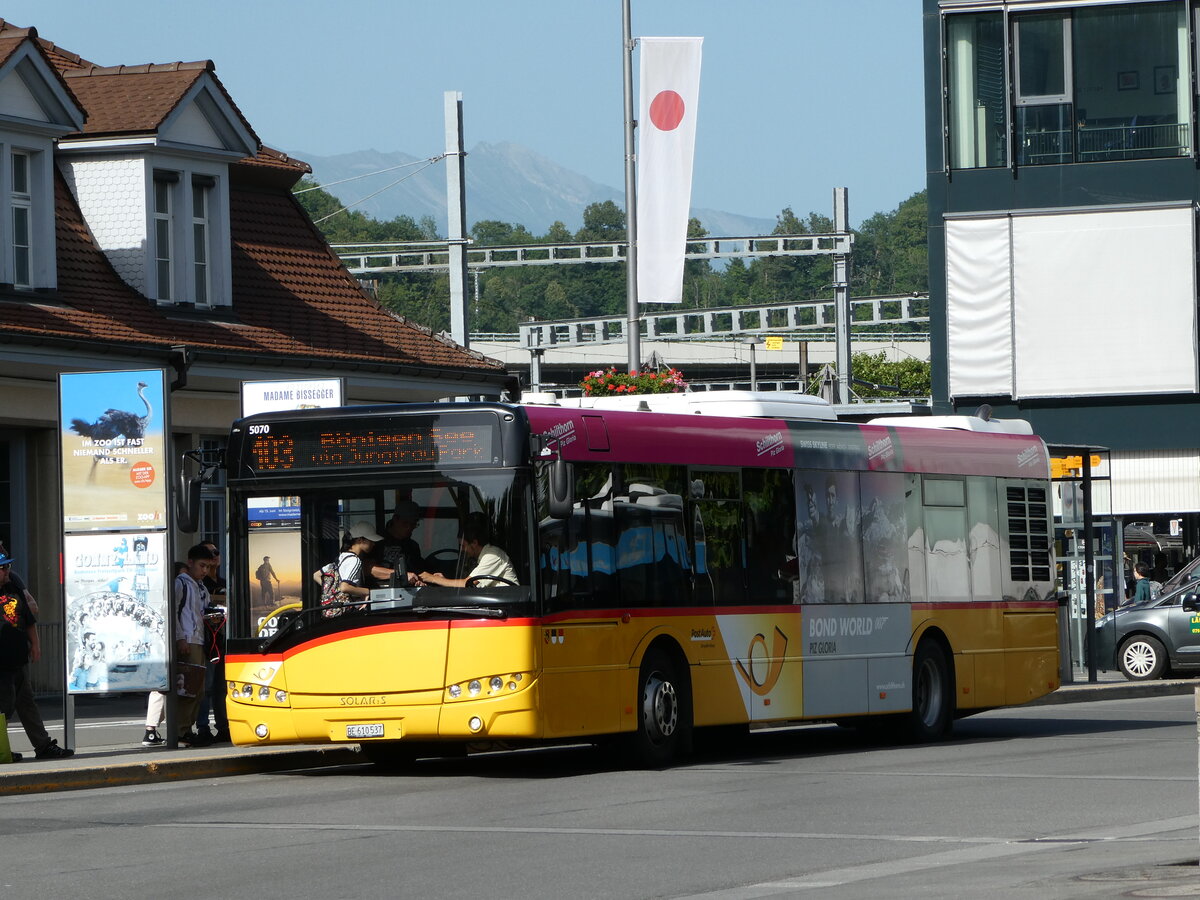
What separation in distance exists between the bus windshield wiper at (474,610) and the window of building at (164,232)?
13.2 m

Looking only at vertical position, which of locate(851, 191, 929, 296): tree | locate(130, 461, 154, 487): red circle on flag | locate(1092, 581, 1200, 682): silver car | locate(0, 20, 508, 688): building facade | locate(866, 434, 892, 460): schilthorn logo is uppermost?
locate(851, 191, 929, 296): tree

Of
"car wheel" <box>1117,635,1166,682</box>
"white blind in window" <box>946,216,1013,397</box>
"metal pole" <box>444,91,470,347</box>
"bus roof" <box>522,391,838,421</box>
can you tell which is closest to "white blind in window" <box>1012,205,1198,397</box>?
"white blind in window" <box>946,216,1013,397</box>

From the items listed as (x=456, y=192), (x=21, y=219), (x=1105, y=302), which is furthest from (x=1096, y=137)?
(x=21, y=219)

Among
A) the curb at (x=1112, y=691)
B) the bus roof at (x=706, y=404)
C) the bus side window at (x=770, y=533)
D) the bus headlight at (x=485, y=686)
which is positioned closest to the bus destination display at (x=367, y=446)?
the bus headlight at (x=485, y=686)

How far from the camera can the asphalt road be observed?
10047 mm

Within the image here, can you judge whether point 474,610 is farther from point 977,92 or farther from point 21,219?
point 977,92

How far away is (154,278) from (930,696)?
40.2ft

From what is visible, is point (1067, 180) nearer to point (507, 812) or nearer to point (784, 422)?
point (784, 422)

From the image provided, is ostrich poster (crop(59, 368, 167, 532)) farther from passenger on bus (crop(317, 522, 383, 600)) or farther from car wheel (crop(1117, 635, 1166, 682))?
car wheel (crop(1117, 635, 1166, 682))

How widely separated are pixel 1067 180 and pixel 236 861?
96.9 feet

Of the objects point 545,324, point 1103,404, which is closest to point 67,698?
point 1103,404

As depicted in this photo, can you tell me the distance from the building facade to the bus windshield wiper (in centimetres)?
951

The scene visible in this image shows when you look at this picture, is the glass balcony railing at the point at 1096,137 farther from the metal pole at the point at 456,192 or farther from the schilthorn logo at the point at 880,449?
the schilthorn logo at the point at 880,449

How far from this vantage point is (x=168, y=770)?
1667 cm
